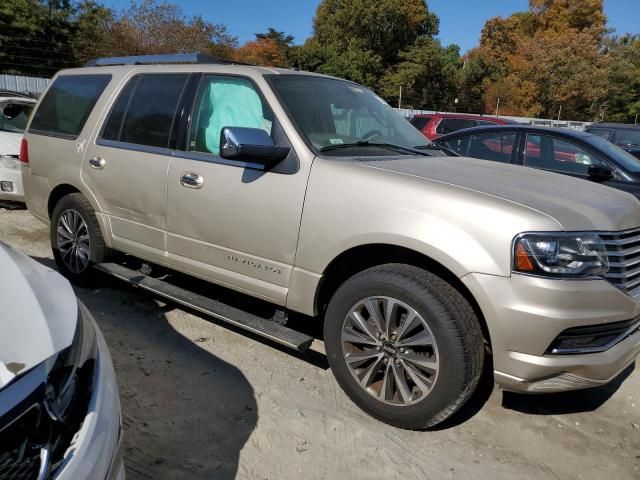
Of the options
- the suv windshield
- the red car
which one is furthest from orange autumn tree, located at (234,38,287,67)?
the suv windshield

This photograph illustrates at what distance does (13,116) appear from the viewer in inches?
300

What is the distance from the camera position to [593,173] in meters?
5.94

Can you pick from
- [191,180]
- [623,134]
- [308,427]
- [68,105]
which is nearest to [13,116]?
[68,105]

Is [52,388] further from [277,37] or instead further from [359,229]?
[277,37]

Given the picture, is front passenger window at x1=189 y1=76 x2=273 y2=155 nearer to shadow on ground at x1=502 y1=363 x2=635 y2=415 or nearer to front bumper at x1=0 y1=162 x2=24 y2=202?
shadow on ground at x1=502 y1=363 x2=635 y2=415

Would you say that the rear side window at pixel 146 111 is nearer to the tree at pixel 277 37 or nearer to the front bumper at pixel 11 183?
the front bumper at pixel 11 183

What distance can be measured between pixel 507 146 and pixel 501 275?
4761mm

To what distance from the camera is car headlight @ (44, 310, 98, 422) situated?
162 centimetres

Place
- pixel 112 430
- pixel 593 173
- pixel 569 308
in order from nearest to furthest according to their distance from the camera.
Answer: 1. pixel 112 430
2. pixel 569 308
3. pixel 593 173

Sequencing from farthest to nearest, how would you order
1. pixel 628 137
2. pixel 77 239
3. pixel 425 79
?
pixel 425 79, pixel 628 137, pixel 77 239

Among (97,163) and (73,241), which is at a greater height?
(97,163)

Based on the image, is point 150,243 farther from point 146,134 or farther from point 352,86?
point 352,86

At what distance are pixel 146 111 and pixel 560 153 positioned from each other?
4819 mm

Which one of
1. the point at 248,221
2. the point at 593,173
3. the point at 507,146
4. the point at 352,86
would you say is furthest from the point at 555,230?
the point at 507,146
